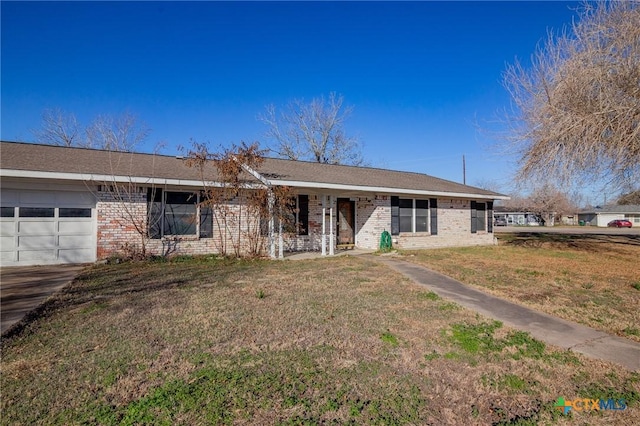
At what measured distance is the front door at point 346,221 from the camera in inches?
547

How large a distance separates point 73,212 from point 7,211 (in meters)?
1.37

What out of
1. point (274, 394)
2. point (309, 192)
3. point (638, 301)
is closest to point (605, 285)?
point (638, 301)

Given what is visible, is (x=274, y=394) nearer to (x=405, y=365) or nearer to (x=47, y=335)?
(x=405, y=365)

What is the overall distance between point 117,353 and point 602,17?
14588 millimetres

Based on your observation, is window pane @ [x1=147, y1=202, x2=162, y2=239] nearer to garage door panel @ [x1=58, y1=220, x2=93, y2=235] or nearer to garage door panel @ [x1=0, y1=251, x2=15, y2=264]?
garage door panel @ [x1=58, y1=220, x2=93, y2=235]

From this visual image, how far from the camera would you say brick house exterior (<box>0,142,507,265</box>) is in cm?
891

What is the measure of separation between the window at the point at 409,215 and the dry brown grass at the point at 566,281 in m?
2.13

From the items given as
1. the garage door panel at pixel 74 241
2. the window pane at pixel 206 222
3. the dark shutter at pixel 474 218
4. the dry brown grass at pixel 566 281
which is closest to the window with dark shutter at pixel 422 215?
the dry brown grass at pixel 566 281

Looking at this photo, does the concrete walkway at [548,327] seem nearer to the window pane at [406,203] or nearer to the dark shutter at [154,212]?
the window pane at [406,203]

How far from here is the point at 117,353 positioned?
137 inches

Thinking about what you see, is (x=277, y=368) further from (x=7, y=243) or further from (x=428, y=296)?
(x=7, y=243)

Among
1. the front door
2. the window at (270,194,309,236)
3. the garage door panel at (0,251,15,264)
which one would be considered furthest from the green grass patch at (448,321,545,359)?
the garage door panel at (0,251,15,264)

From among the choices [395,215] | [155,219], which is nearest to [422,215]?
[395,215]

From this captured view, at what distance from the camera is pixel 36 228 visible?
903cm
